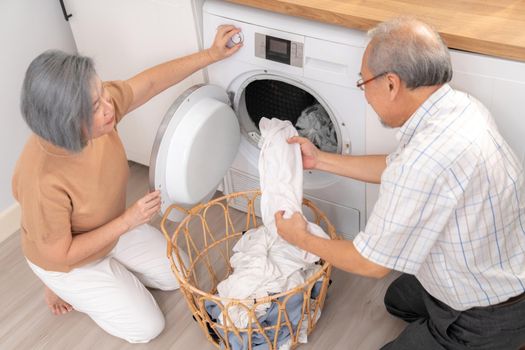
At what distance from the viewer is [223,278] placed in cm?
210

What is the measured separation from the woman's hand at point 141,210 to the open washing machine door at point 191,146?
49 millimetres

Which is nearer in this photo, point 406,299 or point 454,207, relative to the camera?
point 454,207

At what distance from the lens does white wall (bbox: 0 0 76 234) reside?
7.07ft

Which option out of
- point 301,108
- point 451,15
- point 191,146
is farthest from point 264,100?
point 451,15

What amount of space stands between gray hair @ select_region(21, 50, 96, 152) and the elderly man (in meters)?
0.62

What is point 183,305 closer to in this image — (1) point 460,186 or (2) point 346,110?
(2) point 346,110

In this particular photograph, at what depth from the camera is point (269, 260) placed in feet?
6.17

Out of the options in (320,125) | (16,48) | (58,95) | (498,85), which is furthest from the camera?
(16,48)

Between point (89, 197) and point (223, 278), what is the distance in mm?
608

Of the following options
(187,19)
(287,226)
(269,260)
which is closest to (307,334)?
(269,260)

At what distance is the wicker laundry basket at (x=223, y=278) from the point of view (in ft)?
5.54

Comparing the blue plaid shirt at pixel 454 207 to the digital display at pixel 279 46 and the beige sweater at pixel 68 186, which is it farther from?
the beige sweater at pixel 68 186

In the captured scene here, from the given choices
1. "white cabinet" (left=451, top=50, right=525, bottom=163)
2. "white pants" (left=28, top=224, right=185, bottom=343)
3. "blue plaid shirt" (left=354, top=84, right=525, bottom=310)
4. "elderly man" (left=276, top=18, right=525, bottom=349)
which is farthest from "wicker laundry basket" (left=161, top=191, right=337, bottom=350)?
"white cabinet" (left=451, top=50, right=525, bottom=163)

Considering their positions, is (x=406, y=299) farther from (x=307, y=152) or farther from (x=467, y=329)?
(x=307, y=152)
